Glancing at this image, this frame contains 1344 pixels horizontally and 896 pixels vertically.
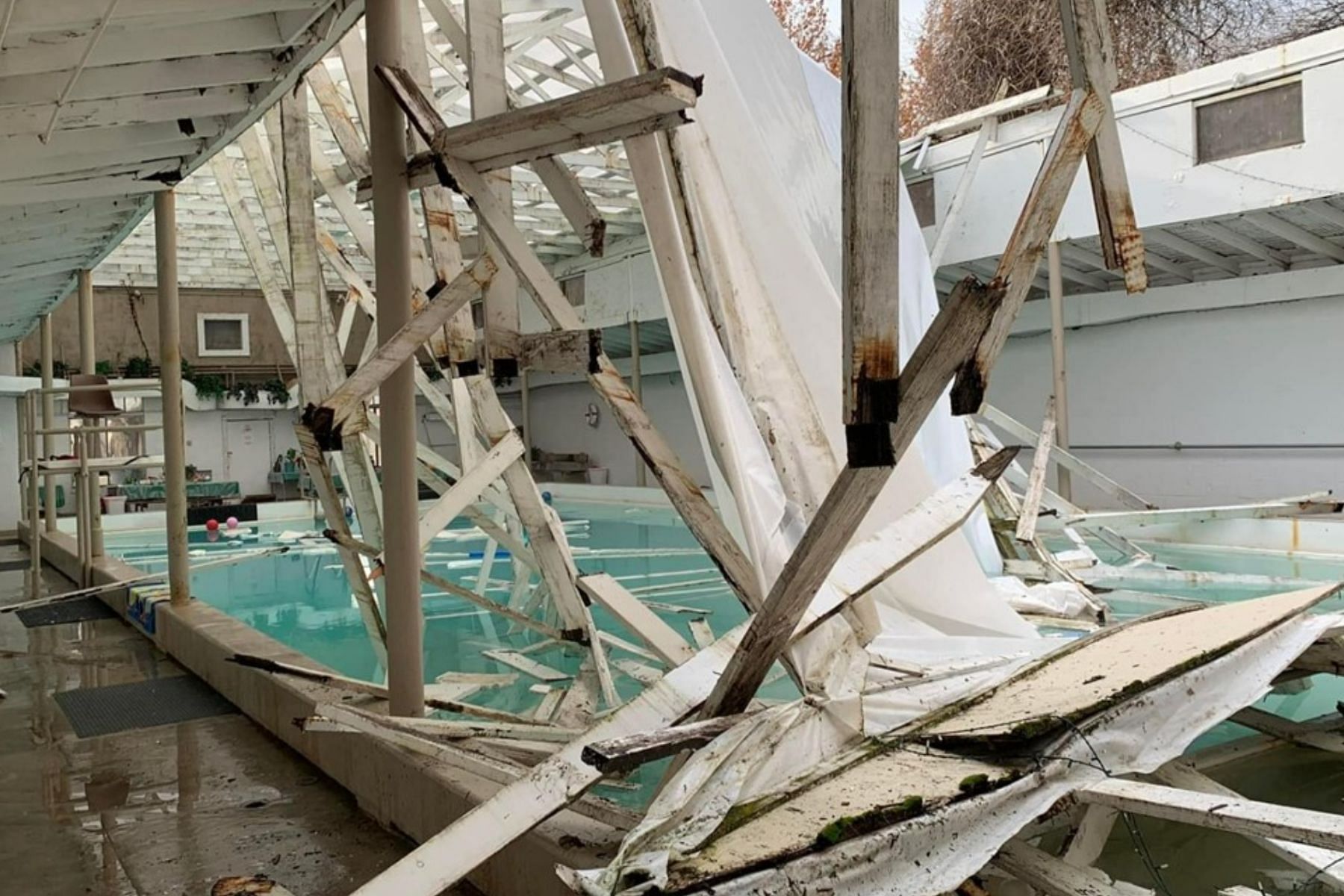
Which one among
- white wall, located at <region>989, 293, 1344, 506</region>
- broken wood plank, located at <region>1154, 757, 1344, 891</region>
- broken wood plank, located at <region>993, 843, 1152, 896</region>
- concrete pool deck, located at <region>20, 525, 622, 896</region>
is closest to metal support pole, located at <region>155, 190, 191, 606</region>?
concrete pool deck, located at <region>20, 525, 622, 896</region>

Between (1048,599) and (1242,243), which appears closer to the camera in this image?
(1048,599)

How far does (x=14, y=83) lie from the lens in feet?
13.8

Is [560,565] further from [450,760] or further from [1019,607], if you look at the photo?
[1019,607]

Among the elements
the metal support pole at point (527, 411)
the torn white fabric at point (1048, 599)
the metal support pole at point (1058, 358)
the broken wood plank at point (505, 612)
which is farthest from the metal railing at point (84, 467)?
the metal support pole at point (527, 411)

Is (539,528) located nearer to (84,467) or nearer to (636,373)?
(84,467)

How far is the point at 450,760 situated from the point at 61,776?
192 cm

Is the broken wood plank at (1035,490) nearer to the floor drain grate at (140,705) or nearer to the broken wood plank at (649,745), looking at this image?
the floor drain grate at (140,705)

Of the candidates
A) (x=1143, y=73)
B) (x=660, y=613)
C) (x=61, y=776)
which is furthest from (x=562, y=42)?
(x=1143, y=73)

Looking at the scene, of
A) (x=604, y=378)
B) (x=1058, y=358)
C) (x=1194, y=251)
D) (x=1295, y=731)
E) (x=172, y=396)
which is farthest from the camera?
(x=1194, y=251)

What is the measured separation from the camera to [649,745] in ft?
7.09

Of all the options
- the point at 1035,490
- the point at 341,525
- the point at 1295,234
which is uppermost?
the point at 1295,234

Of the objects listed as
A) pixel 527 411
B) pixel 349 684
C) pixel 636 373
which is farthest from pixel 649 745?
pixel 527 411

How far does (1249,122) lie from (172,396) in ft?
32.7

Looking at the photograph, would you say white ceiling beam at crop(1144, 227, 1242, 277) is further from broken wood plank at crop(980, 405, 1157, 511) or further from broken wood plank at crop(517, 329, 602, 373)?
broken wood plank at crop(517, 329, 602, 373)
